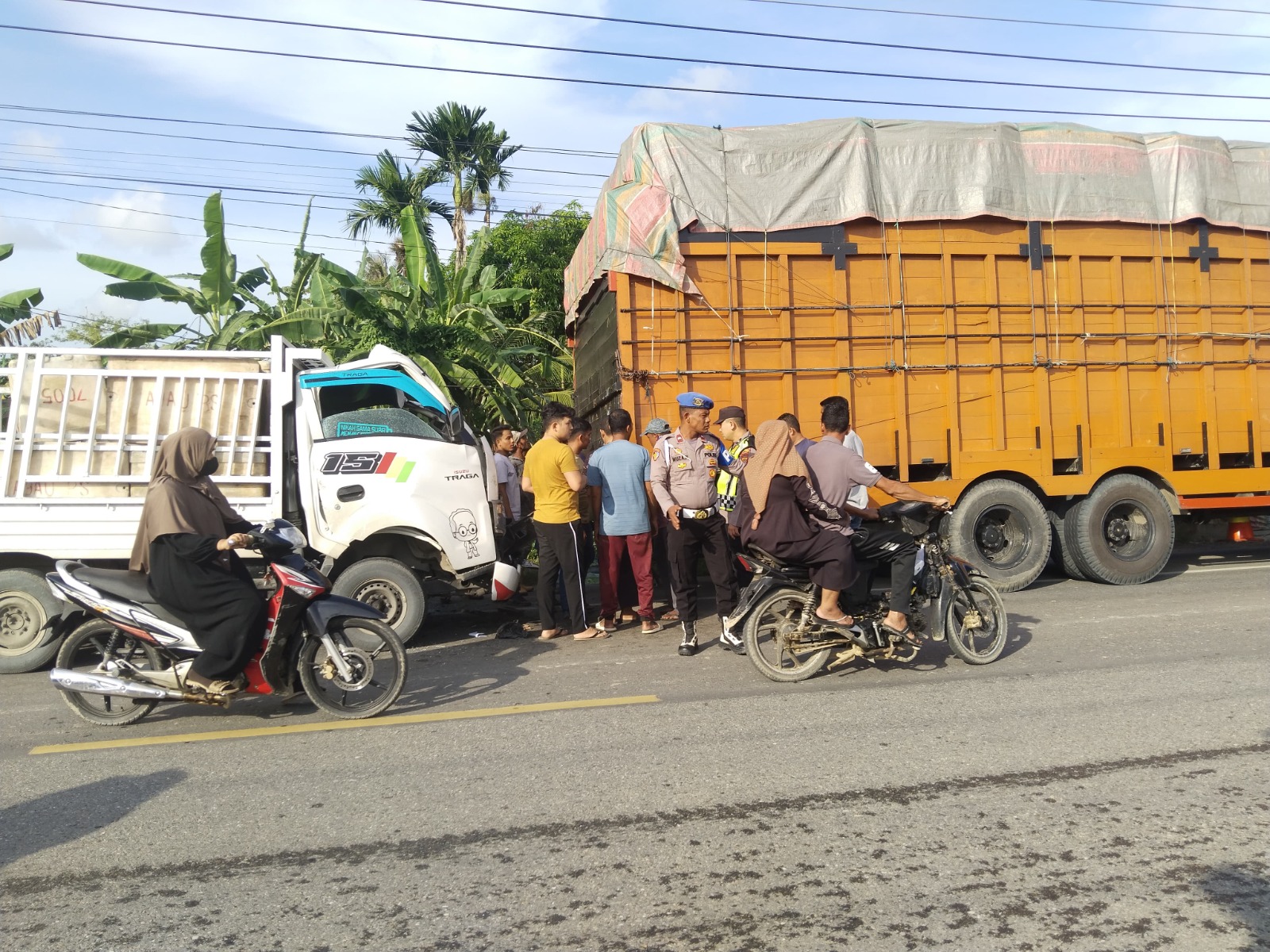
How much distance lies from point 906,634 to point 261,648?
3.81 meters

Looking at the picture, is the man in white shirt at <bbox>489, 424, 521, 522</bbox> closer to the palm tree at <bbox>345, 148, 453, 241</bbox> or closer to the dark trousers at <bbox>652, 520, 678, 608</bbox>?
the dark trousers at <bbox>652, 520, 678, 608</bbox>

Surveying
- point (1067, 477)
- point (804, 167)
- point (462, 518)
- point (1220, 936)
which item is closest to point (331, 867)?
point (1220, 936)

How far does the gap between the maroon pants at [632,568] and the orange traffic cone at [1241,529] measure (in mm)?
6615

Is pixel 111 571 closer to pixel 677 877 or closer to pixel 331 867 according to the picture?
pixel 331 867

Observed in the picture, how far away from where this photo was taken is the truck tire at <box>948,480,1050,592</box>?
9.50 meters

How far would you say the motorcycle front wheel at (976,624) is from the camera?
6.45m

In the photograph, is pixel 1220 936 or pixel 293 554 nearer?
pixel 1220 936

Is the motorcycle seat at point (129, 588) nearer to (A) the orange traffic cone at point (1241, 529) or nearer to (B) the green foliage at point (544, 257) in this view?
(A) the orange traffic cone at point (1241, 529)

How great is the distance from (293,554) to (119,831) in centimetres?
196

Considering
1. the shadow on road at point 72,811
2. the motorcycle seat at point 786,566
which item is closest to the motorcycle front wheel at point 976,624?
the motorcycle seat at point 786,566

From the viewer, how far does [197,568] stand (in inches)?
210

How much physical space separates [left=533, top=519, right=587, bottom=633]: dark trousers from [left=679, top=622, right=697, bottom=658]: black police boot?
1.04 meters

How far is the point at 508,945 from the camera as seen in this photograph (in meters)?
3.06

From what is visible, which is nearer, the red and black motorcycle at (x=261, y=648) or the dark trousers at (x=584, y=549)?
the red and black motorcycle at (x=261, y=648)
